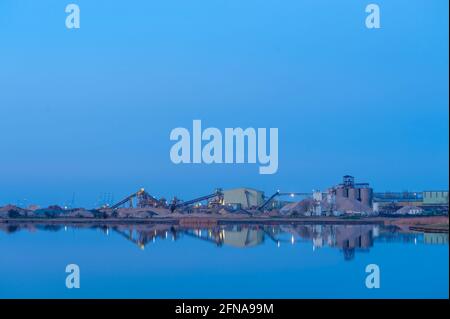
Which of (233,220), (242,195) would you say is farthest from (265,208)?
(242,195)

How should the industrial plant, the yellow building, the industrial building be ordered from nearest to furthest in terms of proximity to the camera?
the yellow building, the industrial building, the industrial plant

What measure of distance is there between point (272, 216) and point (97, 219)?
4839 mm

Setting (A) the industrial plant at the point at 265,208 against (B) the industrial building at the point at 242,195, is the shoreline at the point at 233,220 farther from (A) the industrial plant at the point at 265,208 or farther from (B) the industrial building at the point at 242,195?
(B) the industrial building at the point at 242,195

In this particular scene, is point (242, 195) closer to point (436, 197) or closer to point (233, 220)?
point (436, 197)

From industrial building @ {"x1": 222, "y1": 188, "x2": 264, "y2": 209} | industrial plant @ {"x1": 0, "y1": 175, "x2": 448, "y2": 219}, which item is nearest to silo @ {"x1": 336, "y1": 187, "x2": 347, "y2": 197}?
industrial plant @ {"x1": 0, "y1": 175, "x2": 448, "y2": 219}

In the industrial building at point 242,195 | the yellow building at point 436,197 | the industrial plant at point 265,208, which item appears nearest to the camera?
the yellow building at point 436,197

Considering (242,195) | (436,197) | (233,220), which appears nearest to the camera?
(436,197)

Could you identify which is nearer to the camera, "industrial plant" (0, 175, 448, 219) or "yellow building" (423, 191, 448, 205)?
"yellow building" (423, 191, 448, 205)

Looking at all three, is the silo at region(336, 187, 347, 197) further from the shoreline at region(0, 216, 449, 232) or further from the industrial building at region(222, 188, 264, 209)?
the industrial building at region(222, 188, 264, 209)

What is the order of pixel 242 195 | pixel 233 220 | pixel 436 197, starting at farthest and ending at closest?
pixel 233 220, pixel 242 195, pixel 436 197

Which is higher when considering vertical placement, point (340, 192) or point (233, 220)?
point (340, 192)

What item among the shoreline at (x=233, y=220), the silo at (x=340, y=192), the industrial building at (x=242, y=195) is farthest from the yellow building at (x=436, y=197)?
the silo at (x=340, y=192)
